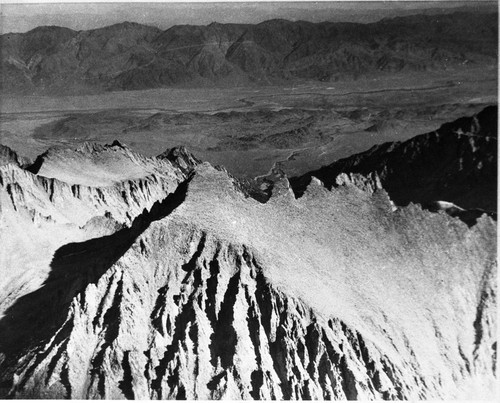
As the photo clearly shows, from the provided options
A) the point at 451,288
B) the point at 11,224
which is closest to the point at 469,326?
the point at 451,288

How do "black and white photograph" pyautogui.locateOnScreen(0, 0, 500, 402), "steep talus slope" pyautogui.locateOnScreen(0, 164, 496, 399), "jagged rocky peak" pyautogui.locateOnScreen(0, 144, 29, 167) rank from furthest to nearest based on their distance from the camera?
"jagged rocky peak" pyautogui.locateOnScreen(0, 144, 29, 167)
"black and white photograph" pyautogui.locateOnScreen(0, 0, 500, 402)
"steep talus slope" pyautogui.locateOnScreen(0, 164, 496, 399)

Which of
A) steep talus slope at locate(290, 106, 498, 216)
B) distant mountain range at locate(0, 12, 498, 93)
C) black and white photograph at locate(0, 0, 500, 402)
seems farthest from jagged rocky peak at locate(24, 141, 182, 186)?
steep talus slope at locate(290, 106, 498, 216)

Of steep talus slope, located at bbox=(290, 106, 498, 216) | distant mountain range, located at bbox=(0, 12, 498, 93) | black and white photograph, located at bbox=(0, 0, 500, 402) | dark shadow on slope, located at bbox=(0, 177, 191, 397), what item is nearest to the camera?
black and white photograph, located at bbox=(0, 0, 500, 402)

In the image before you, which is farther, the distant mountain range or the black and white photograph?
the distant mountain range

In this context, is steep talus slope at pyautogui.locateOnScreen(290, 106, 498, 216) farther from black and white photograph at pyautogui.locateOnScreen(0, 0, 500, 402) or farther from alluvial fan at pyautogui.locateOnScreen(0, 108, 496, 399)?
alluvial fan at pyautogui.locateOnScreen(0, 108, 496, 399)

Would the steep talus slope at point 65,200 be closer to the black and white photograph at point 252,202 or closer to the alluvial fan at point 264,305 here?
the black and white photograph at point 252,202

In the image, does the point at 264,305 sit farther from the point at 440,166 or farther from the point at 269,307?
the point at 440,166

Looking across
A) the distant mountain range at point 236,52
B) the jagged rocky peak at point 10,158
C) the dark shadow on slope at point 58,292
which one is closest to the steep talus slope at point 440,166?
the distant mountain range at point 236,52

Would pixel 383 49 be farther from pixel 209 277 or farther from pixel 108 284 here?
pixel 108 284
